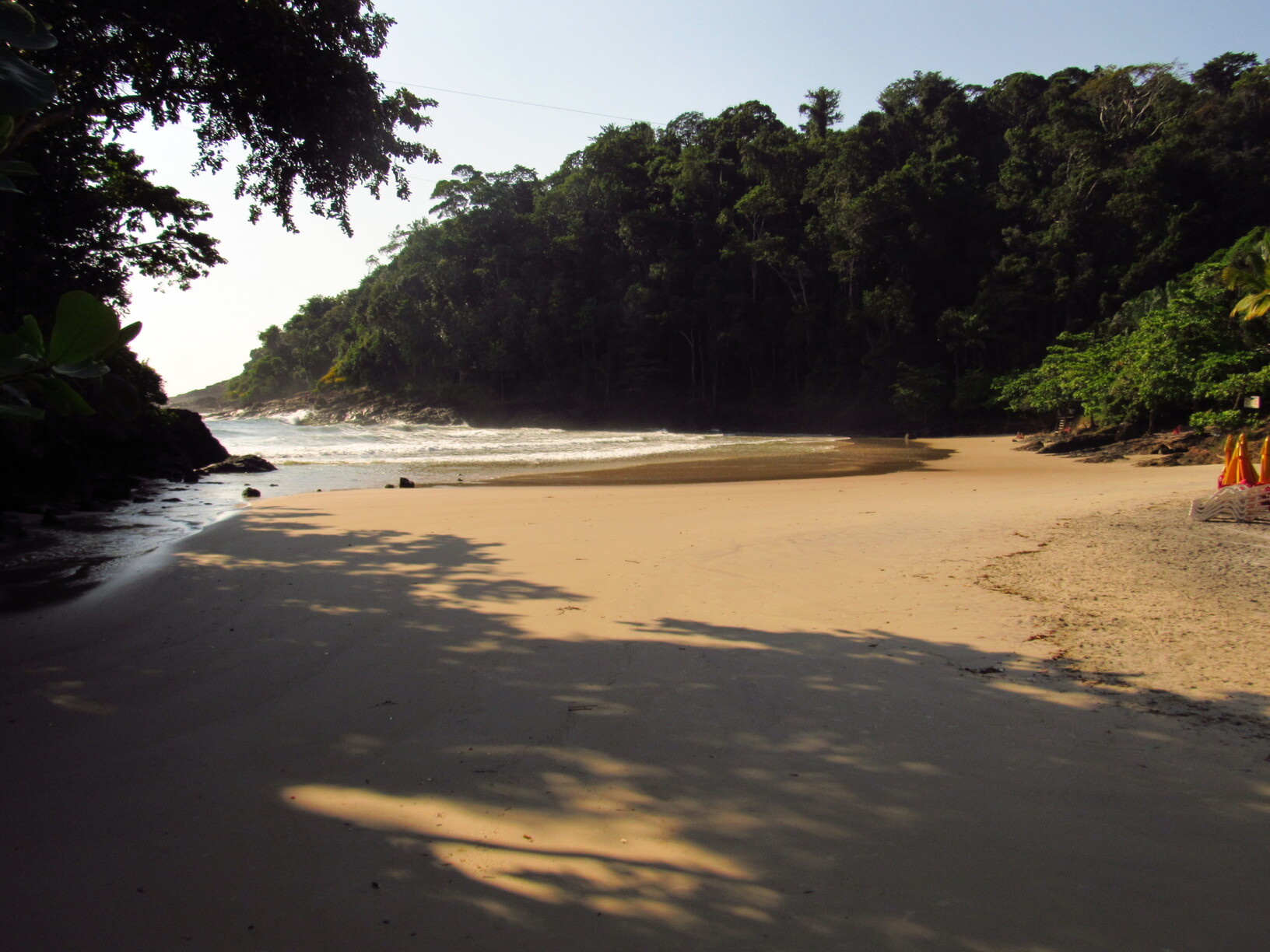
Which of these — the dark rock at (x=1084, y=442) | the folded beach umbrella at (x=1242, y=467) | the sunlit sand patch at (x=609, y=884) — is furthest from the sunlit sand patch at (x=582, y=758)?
A: the dark rock at (x=1084, y=442)

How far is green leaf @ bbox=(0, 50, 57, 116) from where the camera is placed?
1416mm

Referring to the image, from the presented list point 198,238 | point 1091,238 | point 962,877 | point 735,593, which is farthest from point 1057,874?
point 1091,238

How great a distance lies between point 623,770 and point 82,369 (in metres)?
1.96

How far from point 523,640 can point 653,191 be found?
149ft

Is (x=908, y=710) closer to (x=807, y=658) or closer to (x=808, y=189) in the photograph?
(x=807, y=658)

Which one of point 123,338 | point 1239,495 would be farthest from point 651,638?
point 1239,495

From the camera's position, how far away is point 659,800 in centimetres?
234

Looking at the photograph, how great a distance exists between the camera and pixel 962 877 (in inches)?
76.9

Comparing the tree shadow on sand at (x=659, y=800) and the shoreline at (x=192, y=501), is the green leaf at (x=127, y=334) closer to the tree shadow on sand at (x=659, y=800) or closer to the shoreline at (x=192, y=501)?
the tree shadow on sand at (x=659, y=800)

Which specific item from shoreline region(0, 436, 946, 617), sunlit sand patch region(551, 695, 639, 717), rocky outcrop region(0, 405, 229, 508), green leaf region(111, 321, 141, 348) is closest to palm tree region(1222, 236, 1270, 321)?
shoreline region(0, 436, 946, 617)

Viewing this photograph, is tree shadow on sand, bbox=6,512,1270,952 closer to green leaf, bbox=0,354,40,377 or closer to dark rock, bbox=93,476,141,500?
green leaf, bbox=0,354,40,377

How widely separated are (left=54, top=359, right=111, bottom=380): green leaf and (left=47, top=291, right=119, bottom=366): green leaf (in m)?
0.01

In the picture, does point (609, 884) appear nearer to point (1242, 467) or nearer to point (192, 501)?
point (1242, 467)

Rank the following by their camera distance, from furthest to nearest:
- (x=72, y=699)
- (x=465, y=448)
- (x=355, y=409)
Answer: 1. (x=355, y=409)
2. (x=465, y=448)
3. (x=72, y=699)
